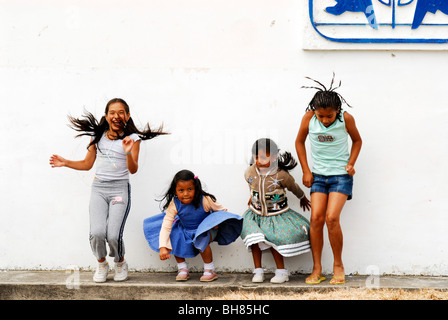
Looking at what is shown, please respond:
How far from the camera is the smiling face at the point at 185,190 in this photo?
5066 mm

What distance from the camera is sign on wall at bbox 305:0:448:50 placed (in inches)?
204

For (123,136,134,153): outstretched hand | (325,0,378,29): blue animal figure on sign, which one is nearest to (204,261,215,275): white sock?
(123,136,134,153): outstretched hand

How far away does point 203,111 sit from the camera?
5383mm

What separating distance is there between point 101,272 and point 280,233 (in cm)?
147

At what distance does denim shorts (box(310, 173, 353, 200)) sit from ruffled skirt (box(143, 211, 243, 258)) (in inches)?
26.0

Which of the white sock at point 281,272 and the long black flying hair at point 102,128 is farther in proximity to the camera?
the long black flying hair at point 102,128

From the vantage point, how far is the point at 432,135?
5246 millimetres

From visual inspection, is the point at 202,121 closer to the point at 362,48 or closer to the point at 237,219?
the point at 237,219

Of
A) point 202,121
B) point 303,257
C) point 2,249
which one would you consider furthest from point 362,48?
point 2,249

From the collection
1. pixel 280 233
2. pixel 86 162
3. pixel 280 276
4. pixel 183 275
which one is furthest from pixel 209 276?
pixel 86 162

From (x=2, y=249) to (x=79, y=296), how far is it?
985mm

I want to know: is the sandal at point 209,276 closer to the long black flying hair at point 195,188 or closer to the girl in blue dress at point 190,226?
the girl in blue dress at point 190,226

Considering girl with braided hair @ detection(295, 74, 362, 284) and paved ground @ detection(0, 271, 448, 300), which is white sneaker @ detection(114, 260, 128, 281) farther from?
girl with braided hair @ detection(295, 74, 362, 284)

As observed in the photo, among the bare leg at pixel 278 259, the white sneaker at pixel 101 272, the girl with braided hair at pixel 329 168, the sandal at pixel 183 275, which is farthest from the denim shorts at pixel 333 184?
the white sneaker at pixel 101 272
